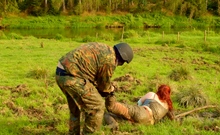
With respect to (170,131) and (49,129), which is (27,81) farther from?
(170,131)

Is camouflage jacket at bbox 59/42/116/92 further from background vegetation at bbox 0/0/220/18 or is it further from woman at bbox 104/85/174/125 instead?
background vegetation at bbox 0/0/220/18

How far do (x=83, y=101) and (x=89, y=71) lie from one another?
0.45 metres

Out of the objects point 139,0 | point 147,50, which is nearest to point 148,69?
point 147,50

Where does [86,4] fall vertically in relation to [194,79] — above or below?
above

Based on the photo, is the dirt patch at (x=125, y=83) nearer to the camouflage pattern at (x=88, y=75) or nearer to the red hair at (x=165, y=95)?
the red hair at (x=165, y=95)

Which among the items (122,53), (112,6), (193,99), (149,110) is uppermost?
(112,6)

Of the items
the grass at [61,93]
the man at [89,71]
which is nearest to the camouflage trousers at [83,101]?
the man at [89,71]

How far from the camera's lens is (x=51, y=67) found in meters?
12.7

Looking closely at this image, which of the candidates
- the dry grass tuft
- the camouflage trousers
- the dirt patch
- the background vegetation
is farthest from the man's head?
the background vegetation

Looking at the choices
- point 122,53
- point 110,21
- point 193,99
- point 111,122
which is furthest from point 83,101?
point 110,21

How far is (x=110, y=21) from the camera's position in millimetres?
54094

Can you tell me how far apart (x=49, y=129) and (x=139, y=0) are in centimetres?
5536

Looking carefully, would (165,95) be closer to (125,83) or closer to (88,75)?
(88,75)

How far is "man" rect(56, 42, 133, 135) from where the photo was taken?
5.01 metres
